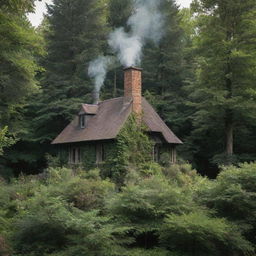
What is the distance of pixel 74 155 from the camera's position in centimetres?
2489

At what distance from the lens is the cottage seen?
22500mm

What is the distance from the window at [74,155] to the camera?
2445 centimetres

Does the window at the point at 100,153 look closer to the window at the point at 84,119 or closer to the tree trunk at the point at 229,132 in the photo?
the window at the point at 84,119

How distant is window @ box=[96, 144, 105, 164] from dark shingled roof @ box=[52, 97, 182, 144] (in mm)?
628

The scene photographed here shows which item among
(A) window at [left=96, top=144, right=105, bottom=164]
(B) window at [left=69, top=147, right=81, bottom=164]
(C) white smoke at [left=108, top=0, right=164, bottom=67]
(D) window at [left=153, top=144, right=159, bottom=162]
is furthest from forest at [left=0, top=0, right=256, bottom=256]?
(B) window at [left=69, top=147, right=81, bottom=164]

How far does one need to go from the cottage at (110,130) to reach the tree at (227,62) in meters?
3.12

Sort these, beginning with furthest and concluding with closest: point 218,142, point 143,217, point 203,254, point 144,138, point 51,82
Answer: point 51,82 < point 218,142 < point 144,138 < point 143,217 < point 203,254

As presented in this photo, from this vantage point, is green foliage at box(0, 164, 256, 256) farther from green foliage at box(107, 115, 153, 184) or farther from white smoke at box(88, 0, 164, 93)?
white smoke at box(88, 0, 164, 93)

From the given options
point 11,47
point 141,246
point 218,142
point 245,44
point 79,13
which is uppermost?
point 79,13

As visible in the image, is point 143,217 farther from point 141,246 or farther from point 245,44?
point 245,44

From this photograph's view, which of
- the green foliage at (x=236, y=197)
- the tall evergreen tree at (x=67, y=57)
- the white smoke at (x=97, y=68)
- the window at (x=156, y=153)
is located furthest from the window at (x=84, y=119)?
the green foliage at (x=236, y=197)

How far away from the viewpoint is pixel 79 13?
105 ft

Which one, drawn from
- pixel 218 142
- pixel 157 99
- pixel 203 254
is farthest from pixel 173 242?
pixel 157 99

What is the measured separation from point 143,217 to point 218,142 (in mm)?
18086
